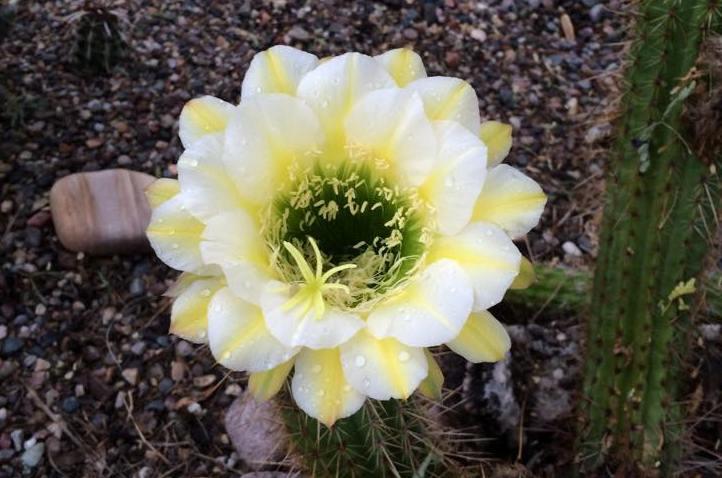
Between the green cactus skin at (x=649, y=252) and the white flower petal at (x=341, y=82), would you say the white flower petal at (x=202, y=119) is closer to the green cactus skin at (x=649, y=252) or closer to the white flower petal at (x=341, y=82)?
the white flower petal at (x=341, y=82)

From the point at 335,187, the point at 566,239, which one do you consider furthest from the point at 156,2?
the point at 335,187

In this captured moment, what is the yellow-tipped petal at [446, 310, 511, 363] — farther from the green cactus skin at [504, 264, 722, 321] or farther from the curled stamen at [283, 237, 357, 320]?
the green cactus skin at [504, 264, 722, 321]

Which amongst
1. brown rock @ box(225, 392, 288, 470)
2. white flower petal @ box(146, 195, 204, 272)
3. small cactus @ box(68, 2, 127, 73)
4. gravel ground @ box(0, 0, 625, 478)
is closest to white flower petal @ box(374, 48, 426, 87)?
white flower petal @ box(146, 195, 204, 272)

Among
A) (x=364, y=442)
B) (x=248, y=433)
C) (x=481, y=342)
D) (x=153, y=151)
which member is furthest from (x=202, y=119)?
(x=153, y=151)

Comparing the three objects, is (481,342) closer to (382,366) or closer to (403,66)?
(382,366)

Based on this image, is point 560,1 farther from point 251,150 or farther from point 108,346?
point 251,150

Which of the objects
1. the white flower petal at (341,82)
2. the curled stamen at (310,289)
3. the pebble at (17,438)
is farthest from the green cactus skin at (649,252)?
the pebble at (17,438)

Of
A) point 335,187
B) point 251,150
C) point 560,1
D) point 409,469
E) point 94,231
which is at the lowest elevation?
point 94,231

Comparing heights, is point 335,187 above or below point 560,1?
above
